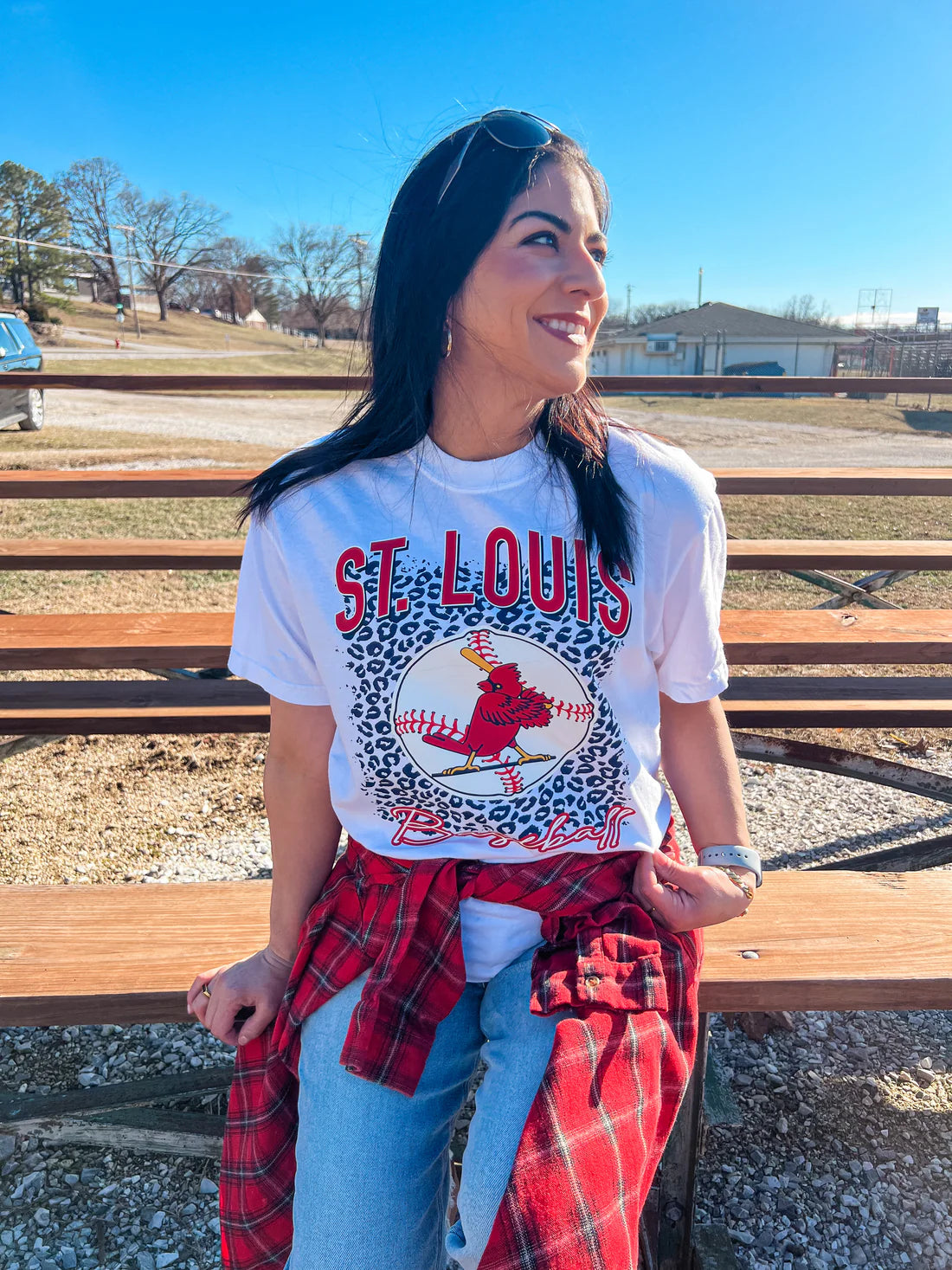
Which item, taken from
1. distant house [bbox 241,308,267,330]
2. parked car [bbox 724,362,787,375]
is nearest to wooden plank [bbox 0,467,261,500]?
parked car [bbox 724,362,787,375]

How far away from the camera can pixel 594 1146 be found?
3.46 ft

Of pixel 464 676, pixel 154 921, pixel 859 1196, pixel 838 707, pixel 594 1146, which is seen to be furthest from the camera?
pixel 838 707

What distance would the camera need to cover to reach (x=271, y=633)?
1.28 metres

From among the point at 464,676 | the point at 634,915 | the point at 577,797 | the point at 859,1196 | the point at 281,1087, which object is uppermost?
the point at 464,676

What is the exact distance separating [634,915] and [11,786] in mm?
2965

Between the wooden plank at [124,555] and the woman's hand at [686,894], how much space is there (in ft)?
7.78

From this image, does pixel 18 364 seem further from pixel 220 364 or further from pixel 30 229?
pixel 30 229

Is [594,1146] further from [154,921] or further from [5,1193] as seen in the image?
[5,1193]

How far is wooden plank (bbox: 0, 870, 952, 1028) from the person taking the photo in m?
1.41

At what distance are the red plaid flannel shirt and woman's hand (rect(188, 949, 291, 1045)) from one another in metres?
0.03

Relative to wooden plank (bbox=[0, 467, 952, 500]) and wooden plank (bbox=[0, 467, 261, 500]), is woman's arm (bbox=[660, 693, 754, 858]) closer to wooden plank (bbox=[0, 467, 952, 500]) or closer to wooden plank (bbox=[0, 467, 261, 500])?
wooden plank (bbox=[0, 467, 952, 500])

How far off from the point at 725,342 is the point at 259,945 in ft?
172

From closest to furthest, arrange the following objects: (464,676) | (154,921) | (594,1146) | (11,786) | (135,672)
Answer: (594,1146)
(464,676)
(154,921)
(11,786)
(135,672)

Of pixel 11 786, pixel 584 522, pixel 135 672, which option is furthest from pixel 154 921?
pixel 135 672
